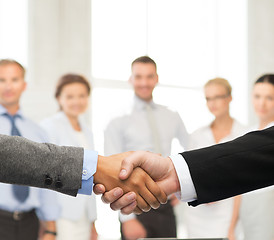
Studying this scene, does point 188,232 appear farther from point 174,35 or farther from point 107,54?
point 174,35

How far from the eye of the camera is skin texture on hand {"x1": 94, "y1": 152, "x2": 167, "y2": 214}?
1839 mm

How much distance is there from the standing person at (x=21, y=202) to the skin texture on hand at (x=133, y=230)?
0.49m

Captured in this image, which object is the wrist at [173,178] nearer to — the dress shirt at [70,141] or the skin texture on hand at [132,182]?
the skin texture on hand at [132,182]

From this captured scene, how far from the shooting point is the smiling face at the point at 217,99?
414cm

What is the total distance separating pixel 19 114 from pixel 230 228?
5.82 feet

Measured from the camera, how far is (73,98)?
3697mm

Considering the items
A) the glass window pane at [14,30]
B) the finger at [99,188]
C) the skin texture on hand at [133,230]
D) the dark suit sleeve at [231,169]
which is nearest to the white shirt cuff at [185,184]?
the dark suit sleeve at [231,169]

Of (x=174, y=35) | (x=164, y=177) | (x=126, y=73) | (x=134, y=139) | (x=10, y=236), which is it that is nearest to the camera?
(x=164, y=177)

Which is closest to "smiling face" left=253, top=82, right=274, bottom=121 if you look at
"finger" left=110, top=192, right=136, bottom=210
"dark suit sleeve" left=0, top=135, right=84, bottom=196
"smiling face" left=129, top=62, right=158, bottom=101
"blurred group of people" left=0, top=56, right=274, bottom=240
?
"blurred group of people" left=0, top=56, right=274, bottom=240

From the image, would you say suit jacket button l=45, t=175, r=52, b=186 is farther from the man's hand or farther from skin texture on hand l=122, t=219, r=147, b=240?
skin texture on hand l=122, t=219, r=147, b=240

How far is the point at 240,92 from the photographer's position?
5848mm

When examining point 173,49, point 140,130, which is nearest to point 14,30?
point 140,130

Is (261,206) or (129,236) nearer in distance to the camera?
(129,236)

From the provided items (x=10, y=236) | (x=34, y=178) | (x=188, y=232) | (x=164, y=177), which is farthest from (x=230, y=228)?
(x=34, y=178)
